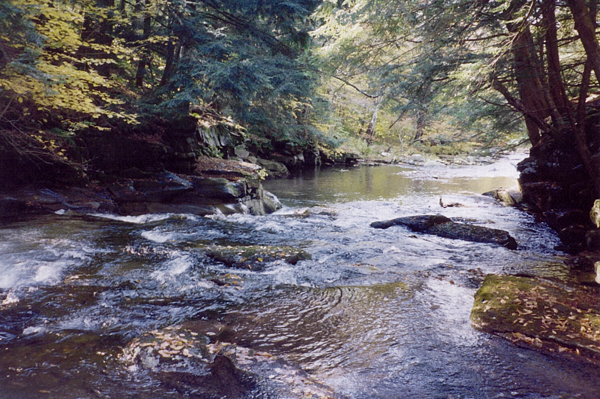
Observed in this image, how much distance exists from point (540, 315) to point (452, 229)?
4.68 metres

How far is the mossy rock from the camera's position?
5938 millimetres

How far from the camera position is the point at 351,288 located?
521 centimetres

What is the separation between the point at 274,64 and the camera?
1212 centimetres

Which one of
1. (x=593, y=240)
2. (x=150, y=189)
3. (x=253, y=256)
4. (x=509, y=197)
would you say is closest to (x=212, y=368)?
(x=253, y=256)

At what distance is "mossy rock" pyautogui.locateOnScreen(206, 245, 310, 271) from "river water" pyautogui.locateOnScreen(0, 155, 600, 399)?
0.15 meters

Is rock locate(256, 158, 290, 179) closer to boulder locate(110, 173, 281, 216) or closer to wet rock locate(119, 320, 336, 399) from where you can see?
boulder locate(110, 173, 281, 216)

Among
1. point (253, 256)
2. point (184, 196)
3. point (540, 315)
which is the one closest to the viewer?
point (540, 315)

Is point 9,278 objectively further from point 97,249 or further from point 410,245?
point 410,245

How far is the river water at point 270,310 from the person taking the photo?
3.06 meters

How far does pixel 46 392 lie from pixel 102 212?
717cm

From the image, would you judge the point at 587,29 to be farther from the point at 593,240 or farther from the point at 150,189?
the point at 150,189

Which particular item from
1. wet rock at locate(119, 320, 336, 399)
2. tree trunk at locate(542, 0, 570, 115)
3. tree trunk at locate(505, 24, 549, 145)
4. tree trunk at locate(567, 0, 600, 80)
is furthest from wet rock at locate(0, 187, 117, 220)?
tree trunk at locate(542, 0, 570, 115)

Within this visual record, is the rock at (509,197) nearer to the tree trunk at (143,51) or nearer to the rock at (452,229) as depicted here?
the rock at (452,229)

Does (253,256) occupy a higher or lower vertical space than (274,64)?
lower
